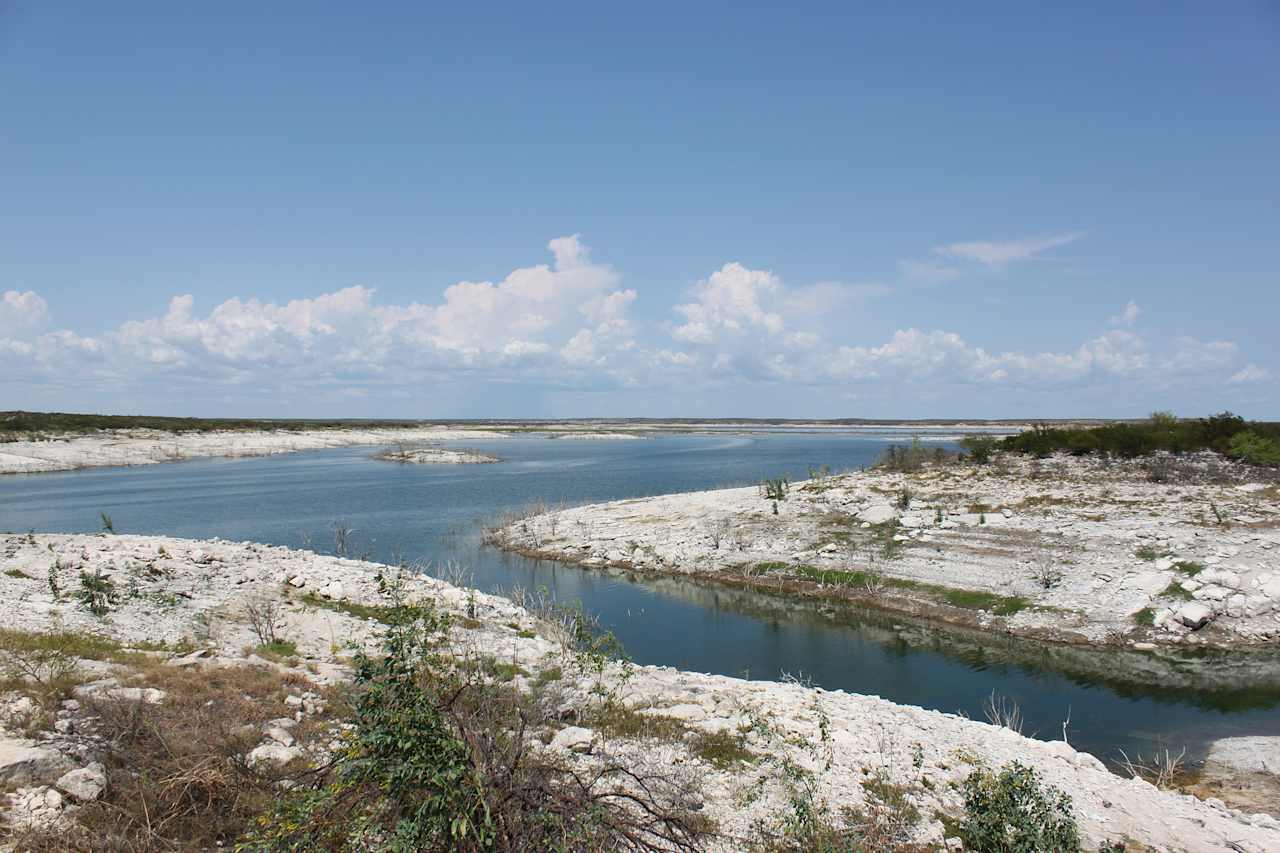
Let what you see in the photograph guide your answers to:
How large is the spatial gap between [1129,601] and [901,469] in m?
22.0

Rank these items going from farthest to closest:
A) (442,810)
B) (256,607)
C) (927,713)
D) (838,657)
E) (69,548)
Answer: (69,548)
(838,657)
(256,607)
(927,713)
(442,810)

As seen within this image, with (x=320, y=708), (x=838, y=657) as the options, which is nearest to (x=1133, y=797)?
(x=838, y=657)

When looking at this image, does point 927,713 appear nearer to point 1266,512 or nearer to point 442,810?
point 442,810

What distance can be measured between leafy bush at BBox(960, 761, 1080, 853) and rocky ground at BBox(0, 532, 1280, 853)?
818 mm

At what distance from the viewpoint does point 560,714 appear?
37.1 feet

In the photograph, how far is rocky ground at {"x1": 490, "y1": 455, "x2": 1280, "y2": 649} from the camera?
20328 mm

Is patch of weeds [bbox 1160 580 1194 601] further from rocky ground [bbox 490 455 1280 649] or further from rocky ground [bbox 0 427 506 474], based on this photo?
rocky ground [bbox 0 427 506 474]

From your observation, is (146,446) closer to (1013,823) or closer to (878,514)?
(878,514)

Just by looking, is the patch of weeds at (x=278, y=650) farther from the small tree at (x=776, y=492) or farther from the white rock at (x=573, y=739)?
the small tree at (x=776, y=492)

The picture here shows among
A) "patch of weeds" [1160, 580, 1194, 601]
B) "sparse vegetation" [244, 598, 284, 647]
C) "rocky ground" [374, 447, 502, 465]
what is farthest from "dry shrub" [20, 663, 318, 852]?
"rocky ground" [374, 447, 502, 465]

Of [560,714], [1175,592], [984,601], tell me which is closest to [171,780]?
[560,714]

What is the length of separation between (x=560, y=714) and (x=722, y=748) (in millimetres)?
2744

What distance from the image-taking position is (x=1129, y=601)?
20641 millimetres

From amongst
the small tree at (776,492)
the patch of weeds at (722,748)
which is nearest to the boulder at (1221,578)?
the small tree at (776,492)
